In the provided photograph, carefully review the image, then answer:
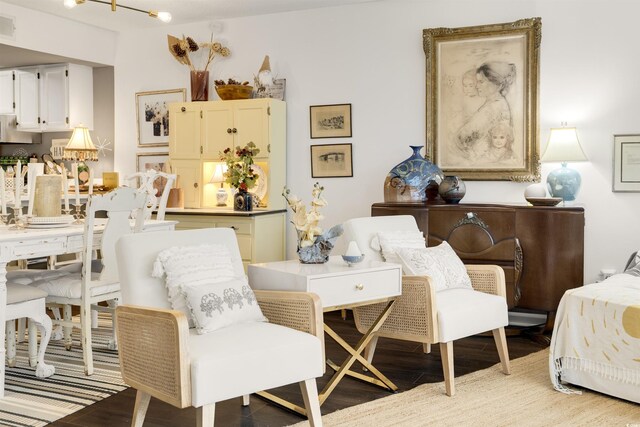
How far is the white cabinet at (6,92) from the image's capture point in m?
7.20

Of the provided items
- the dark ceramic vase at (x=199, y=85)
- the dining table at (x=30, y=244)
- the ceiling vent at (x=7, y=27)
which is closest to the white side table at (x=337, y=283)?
the dining table at (x=30, y=244)

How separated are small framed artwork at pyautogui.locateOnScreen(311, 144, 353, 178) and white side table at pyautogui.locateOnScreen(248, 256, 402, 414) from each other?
237 cm

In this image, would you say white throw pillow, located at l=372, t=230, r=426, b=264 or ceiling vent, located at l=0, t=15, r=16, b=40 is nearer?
white throw pillow, located at l=372, t=230, r=426, b=264

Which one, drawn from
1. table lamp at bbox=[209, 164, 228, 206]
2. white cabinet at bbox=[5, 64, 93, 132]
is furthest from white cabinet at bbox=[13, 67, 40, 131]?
table lamp at bbox=[209, 164, 228, 206]

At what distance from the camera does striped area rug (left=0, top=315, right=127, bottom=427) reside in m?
3.28

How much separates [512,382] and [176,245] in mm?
2005

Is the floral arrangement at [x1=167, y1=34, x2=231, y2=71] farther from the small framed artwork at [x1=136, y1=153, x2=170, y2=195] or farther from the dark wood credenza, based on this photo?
the dark wood credenza

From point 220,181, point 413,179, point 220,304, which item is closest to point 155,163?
point 220,181

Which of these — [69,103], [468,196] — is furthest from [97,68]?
[468,196]

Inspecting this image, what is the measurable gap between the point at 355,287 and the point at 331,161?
280 cm

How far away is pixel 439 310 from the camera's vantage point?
11.6ft

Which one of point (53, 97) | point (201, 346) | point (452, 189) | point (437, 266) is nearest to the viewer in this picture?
point (201, 346)

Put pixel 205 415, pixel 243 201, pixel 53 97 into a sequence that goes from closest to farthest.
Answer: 1. pixel 205 415
2. pixel 243 201
3. pixel 53 97

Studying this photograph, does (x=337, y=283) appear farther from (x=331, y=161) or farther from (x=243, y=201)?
(x=331, y=161)
